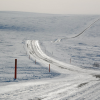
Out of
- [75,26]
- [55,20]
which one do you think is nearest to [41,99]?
[75,26]

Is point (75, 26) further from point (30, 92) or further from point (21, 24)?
point (30, 92)

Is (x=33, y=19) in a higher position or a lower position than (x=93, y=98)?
higher

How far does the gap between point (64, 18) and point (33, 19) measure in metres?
17.6

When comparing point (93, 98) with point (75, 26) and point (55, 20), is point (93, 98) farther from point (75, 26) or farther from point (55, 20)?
point (55, 20)

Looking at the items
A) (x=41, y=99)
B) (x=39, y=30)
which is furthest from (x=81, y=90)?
(x=39, y=30)

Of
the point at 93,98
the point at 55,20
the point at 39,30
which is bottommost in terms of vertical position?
the point at 93,98

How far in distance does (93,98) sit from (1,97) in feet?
13.2

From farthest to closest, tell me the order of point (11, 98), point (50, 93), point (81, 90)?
point (81, 90) → point (50, 93) → point (11, 98)

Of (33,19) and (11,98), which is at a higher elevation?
(33,19)

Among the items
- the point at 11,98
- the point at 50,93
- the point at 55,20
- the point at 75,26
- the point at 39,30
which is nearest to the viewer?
the point at 11,98


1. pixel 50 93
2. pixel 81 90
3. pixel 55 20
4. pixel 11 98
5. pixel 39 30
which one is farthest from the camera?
pixel 55 20

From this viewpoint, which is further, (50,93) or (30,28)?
(30,28)

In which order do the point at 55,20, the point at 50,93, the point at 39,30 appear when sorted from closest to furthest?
the point at 50,93 → the point at 39,30 → the point at 55,20

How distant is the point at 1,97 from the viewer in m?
7.53
